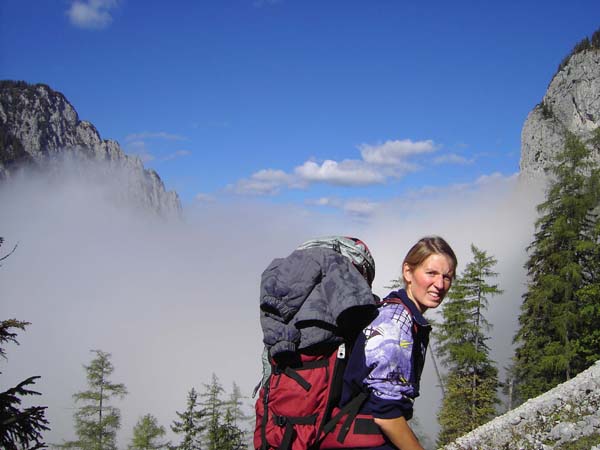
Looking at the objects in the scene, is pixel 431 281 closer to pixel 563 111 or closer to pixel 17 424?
pixel 17 424

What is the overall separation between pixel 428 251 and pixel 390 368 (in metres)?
0.78

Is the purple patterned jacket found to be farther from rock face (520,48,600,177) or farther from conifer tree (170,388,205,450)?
rock face (520,48,600,177)

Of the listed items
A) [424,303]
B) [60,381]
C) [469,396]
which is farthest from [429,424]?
[60,381]

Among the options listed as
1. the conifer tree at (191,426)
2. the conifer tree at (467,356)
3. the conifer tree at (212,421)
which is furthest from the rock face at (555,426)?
the conifer tree at (212,421)

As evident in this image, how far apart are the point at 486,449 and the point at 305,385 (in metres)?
8.68

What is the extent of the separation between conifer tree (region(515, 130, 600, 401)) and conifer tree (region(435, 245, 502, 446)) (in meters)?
1.83

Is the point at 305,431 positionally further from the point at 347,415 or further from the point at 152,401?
the point at 152,401

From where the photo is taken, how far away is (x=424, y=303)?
271cm

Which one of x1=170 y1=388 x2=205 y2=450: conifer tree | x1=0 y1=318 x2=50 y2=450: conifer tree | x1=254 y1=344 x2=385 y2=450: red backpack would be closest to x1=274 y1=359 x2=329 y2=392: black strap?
x1=254 y1=344 x2=385 y2=450: red backpack

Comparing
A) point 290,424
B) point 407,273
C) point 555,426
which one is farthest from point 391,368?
point 555,426

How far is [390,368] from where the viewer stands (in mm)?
2363

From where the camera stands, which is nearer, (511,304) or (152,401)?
(511,304)

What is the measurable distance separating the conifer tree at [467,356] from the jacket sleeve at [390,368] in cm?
2005

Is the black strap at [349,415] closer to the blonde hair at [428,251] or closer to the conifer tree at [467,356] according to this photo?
the blonde hair at [428,251]
